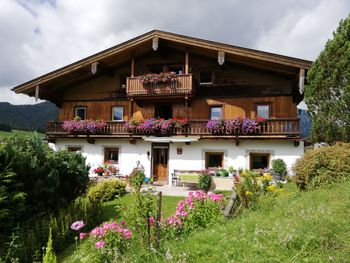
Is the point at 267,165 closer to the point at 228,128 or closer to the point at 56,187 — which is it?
the point at 228,128

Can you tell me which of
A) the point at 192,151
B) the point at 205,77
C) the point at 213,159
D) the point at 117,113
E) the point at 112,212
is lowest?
the point at 112,212

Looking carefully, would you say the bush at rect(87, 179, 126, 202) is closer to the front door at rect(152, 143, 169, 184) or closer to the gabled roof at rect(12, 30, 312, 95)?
the front door at rect(152, 143, 169, 184)

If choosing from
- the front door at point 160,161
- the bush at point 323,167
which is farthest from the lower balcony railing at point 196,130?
the bush at point 323,167

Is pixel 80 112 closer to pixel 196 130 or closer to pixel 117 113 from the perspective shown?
pixel 117 113

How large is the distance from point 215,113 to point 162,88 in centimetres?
380

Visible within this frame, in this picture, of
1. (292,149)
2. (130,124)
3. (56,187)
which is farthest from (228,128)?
(56,187)

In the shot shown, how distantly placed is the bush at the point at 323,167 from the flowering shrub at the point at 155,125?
988cm

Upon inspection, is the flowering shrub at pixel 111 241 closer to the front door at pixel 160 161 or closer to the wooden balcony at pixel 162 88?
the wooden balcony at pixel 162 88

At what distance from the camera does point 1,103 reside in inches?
6147

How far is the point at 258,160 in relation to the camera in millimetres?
17016

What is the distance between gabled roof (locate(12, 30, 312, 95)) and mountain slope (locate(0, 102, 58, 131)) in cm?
11690

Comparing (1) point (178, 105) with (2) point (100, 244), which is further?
(1) point (178, 105)

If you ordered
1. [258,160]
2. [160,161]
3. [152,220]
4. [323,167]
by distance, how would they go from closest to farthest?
[152,220], [323,167], [258,160], [160,161]

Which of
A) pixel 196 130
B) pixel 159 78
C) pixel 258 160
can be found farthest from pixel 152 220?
pixel 159 78
